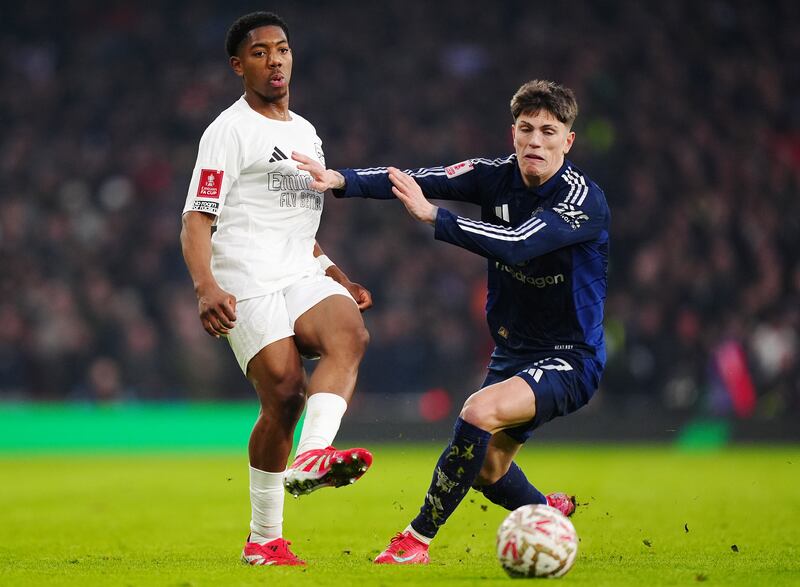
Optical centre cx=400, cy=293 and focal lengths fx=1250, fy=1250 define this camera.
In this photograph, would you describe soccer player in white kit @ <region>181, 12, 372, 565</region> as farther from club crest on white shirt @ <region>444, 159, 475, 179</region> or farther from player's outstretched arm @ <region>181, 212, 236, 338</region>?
club crest on white shirt @ <region>444, 159, 475, 179</region>

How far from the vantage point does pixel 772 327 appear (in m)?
15.6

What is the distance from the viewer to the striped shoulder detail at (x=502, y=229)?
19.4ft

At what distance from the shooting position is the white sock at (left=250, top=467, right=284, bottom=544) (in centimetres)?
632

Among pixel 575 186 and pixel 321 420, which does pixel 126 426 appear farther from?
pixel 575 186

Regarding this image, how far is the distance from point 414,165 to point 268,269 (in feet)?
39.9

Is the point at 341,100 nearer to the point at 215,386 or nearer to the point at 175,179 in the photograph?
the point at 175,179

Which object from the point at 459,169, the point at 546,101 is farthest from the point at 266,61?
the point at 546,101

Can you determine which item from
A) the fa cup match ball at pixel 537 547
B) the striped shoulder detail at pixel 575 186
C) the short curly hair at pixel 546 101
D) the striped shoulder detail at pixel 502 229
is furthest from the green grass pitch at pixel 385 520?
the short curly hair at pixel 546 101

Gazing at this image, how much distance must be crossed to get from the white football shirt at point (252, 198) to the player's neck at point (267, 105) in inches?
1.3

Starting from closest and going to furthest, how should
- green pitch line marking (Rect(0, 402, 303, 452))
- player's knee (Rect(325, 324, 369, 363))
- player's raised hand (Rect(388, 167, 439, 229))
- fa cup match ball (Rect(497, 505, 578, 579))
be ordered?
1. fa cup match ball (Rect(497, 505, 578, 579))
2. player's raised hand (Rect(388, 167, 439, 229))
3. player's knee (Rect(325, 324, 369, 363))
4. green pitch line marking (Rect(0, 402, 303, 452))

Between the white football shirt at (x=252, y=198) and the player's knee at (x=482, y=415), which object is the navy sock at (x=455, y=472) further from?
the white football shirt at (x=252, y=198)

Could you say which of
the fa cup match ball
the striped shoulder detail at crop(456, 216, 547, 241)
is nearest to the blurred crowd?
the striped shoulder detail at crop(456, 216, 547, 241)

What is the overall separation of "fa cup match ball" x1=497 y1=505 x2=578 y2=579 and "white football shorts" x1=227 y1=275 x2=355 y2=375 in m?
1.47

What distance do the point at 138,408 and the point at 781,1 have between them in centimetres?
1204
